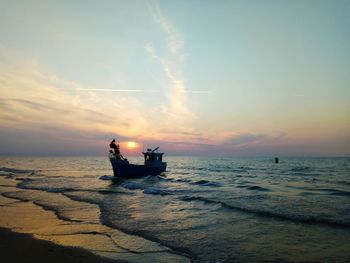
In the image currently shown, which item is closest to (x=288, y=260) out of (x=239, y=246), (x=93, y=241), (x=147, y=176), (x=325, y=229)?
(x=239, y=246)

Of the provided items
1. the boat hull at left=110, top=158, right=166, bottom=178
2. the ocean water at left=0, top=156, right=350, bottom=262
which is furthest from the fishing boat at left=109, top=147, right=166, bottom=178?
the ocean water at left=0, top=156, right=350, bottom=262

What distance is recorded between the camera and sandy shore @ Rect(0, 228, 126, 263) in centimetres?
786

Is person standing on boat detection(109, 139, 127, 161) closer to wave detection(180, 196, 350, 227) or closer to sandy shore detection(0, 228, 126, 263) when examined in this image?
wave detection(180, 196, 350, 227)

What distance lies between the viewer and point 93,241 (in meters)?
9.87

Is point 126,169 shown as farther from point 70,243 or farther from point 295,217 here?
point 70,243

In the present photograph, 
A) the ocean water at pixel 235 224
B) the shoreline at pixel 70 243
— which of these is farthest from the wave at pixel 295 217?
the shoreline at pixel 70 243

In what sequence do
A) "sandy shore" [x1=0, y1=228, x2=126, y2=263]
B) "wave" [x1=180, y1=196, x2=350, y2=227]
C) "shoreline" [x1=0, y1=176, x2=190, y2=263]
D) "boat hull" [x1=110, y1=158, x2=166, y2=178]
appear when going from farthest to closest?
"boat hull" [x1=110, y1=158, x2=166, y2=178], "wave" [x1=180, y1=196, x2=350, y2=227], "shoreline" [x1=0, y1=176, x2=190, y2=263], "sandy shore" [x1=0, y1=228, x2=126, y2=263]

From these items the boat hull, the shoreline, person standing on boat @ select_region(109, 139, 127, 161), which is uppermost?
person standing on boat @ select_region(109, 139, 127, 161)

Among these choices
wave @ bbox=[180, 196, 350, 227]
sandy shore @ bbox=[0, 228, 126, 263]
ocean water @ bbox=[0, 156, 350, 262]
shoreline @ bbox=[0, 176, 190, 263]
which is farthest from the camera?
wave @ bbox=[180, 196, 350, 227]

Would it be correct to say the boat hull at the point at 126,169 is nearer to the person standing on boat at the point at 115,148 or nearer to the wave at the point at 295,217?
the person standing on boat at the point at 115,148

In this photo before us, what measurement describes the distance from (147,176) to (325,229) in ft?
98.3

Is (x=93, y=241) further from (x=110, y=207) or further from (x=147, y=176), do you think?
(x=147, y=176)

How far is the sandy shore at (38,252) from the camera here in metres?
7.86

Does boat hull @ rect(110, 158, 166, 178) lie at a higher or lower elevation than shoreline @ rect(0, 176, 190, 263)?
higher
